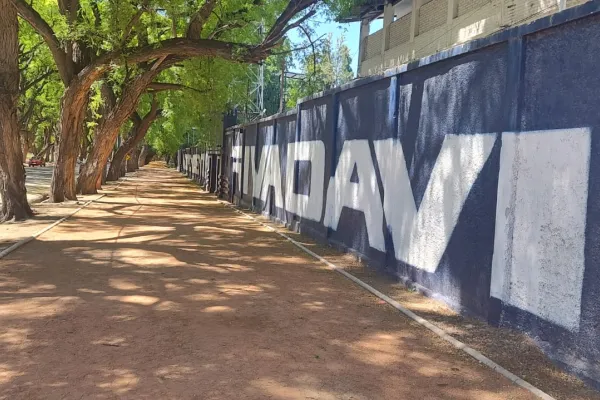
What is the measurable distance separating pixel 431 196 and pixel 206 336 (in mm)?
3299

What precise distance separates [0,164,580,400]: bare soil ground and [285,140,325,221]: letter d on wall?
2806 mm

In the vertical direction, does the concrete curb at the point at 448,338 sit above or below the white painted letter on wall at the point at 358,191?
below

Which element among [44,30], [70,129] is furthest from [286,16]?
[70,129]

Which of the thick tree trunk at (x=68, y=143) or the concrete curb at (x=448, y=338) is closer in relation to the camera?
the concrete curb at (x=448, y=338)

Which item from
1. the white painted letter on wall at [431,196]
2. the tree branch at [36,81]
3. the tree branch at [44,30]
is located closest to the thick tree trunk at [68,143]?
the tree branch at [44,30]

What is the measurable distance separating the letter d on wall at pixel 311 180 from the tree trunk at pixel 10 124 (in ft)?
20.4

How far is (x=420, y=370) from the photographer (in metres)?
4.42

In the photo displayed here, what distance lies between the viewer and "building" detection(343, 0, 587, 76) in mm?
12156

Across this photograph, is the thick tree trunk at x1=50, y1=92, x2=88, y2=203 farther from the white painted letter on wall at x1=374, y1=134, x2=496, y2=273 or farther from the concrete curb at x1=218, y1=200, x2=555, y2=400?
the white painted letter on wall at x1=374, y1=134, x2=496, y2=273

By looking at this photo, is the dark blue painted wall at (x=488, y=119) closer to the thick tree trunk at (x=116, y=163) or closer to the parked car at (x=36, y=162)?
the thick tree trunk at (x=116, y=163)

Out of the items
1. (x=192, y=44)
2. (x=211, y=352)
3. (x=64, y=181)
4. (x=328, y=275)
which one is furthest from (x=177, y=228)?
(x=211, y=352)

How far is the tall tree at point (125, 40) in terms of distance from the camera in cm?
1293

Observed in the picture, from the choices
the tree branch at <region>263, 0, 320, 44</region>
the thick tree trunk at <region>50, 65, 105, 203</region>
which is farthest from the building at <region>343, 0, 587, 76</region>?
the thick tree trunk at <region>50, 65, 105, 203</region>

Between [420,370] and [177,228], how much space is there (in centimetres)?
909
